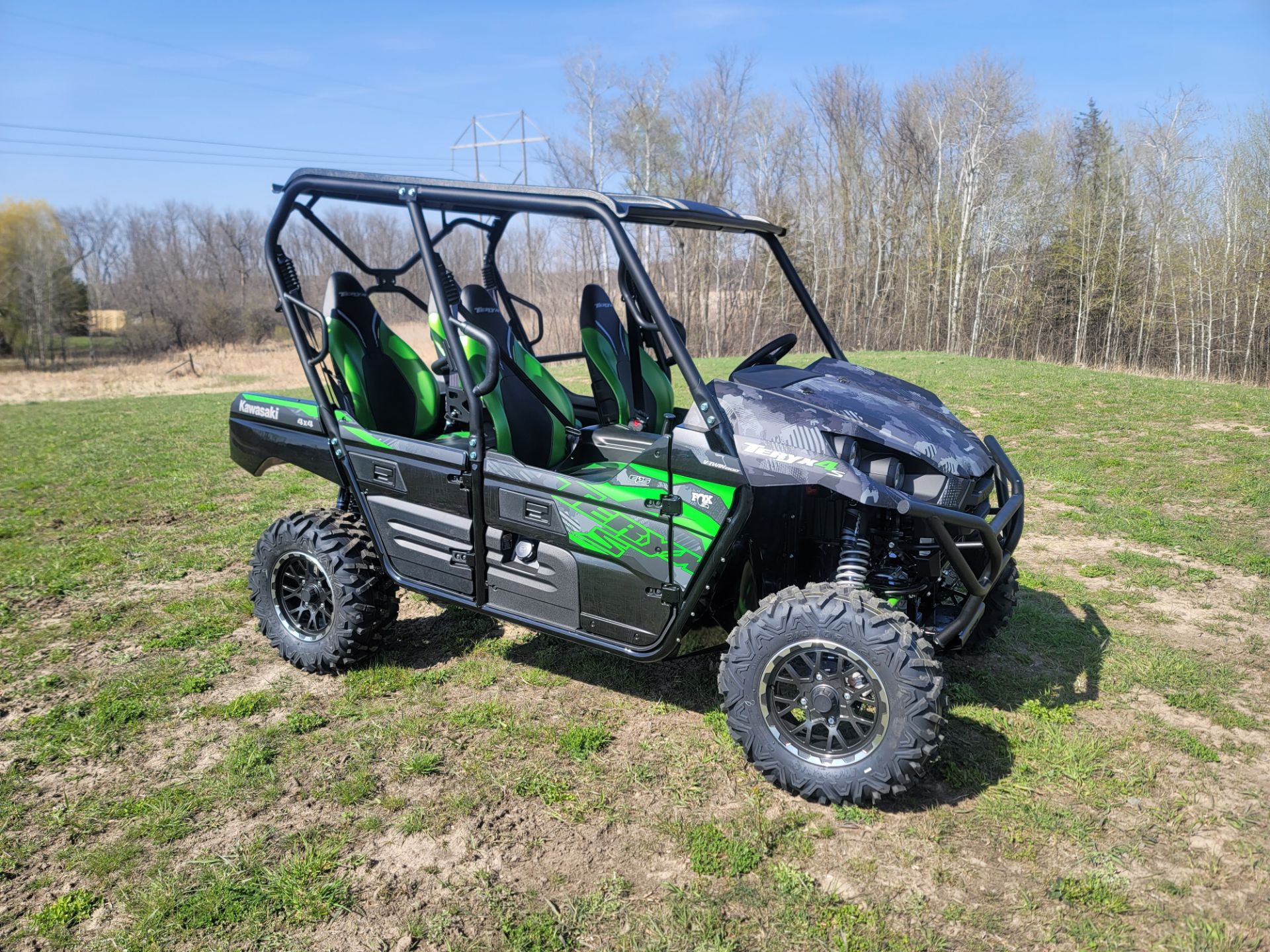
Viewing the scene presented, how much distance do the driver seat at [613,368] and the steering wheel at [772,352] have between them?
524 millimetres

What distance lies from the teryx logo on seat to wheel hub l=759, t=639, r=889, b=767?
2.00ft

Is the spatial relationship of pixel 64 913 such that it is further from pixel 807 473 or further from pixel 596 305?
pixel 596 305

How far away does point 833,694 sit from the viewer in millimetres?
3090

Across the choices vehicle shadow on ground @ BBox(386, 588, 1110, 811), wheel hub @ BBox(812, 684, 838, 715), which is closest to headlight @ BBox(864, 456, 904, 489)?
wheel hub @ BBox(812, 684, 838, 715)

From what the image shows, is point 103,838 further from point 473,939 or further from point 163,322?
point 163,322

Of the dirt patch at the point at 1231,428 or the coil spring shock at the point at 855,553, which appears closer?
the coil spring shock at the point at 855,553

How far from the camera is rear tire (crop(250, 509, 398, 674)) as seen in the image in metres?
4.07

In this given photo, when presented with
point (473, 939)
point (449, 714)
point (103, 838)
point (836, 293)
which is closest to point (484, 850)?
point (473, 939)

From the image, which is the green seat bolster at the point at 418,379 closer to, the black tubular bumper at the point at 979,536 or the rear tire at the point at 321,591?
the rear tire at the point at 321,591

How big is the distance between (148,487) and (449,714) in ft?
18.5

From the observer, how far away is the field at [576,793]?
2584 millimetres

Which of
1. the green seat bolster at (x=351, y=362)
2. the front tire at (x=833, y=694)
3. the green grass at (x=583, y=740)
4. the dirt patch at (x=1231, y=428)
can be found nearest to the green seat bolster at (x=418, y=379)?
the green seat bolster at (x=351, y=362)

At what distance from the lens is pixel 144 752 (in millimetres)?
3508

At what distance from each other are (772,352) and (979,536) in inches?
55.9
